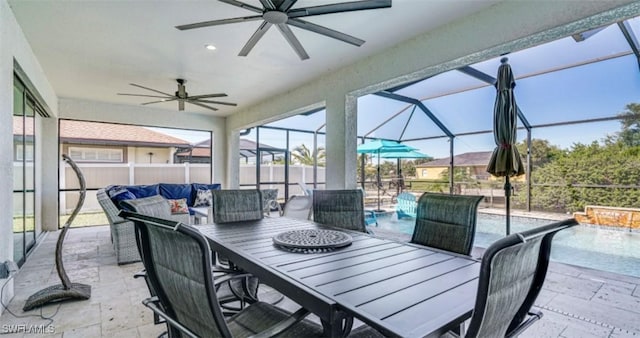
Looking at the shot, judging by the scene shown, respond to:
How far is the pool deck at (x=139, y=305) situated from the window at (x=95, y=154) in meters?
4.04

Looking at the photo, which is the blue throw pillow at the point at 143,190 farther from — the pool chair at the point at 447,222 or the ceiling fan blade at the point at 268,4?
the pool chair at the point at 447,222

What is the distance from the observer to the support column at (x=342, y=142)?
4.23 m

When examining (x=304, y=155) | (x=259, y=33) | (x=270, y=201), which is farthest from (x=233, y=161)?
(x=259, y=33)

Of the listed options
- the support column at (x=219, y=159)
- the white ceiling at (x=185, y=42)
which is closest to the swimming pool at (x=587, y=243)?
the white ceiling at (x=185, y=42)

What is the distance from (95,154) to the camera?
24.9 ft

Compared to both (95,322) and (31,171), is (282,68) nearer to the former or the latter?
(95,322)

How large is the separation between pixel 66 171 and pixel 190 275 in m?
7.32

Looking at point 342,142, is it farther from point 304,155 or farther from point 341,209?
point 304,155

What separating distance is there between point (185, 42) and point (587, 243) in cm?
667

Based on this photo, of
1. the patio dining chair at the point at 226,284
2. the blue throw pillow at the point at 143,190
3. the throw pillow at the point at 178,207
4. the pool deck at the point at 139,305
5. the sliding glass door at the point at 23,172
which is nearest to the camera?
the patio dining chair at the point at 226,284

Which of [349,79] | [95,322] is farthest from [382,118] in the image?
[95,322]

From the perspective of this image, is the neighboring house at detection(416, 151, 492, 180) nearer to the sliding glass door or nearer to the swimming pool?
the swimming pool

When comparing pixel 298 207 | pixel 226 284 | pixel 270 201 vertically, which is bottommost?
pixel 226 284

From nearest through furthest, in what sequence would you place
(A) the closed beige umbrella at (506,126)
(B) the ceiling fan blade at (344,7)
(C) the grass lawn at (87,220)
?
(B) the ceiling fan blade at (344,7)
(A) the closed beige umbrella at (506,126)
(C) the grass lawn at (87,220)
